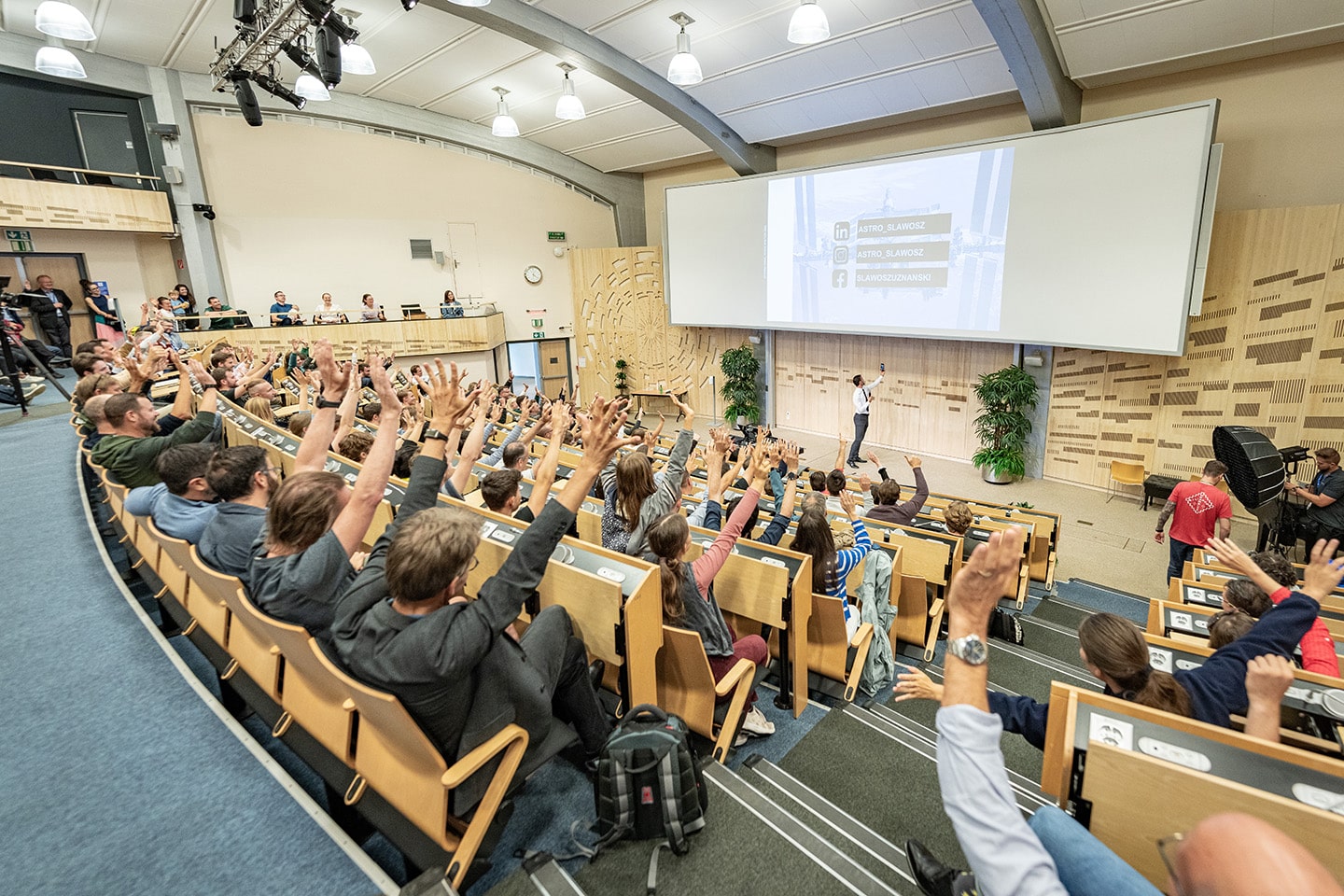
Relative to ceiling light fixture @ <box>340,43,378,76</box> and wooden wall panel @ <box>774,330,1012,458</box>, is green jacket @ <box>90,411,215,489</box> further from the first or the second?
wooden wall panel @ <box>774,330,1012,458</box>

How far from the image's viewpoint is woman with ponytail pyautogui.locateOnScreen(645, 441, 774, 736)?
2.24 m

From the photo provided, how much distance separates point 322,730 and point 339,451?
220cm

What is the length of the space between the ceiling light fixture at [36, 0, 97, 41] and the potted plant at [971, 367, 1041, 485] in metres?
9.93

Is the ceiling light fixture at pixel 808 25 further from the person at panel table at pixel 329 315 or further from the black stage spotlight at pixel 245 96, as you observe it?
the person at panel table at pixel 329 315

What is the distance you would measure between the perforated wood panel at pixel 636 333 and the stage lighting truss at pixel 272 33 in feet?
22.2

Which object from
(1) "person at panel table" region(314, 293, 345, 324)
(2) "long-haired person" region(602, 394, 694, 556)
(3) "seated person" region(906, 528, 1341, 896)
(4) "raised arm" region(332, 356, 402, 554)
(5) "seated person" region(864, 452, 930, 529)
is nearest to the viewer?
(3) "seated person" region(906, 528, 1341, 896)

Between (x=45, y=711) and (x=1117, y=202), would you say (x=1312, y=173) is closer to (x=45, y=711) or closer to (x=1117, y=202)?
(x=1117, y=202)

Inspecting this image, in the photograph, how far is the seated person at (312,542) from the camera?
1.74 m

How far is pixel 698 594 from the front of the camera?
235cm

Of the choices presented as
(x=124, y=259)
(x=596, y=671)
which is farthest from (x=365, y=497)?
(x=124, y=259)

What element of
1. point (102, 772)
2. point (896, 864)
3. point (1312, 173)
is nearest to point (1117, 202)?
Answer: point (1312, 173)

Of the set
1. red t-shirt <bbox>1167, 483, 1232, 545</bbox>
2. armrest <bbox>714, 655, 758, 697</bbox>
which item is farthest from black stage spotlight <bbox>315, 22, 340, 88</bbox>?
red t-shirt <bbox>1167, 483, 1232, 545</bbox>

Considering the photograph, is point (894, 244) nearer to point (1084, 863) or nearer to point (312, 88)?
point (312, 88)

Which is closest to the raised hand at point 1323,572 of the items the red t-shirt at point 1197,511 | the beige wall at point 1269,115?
the red t-shirt at point 1197,511
